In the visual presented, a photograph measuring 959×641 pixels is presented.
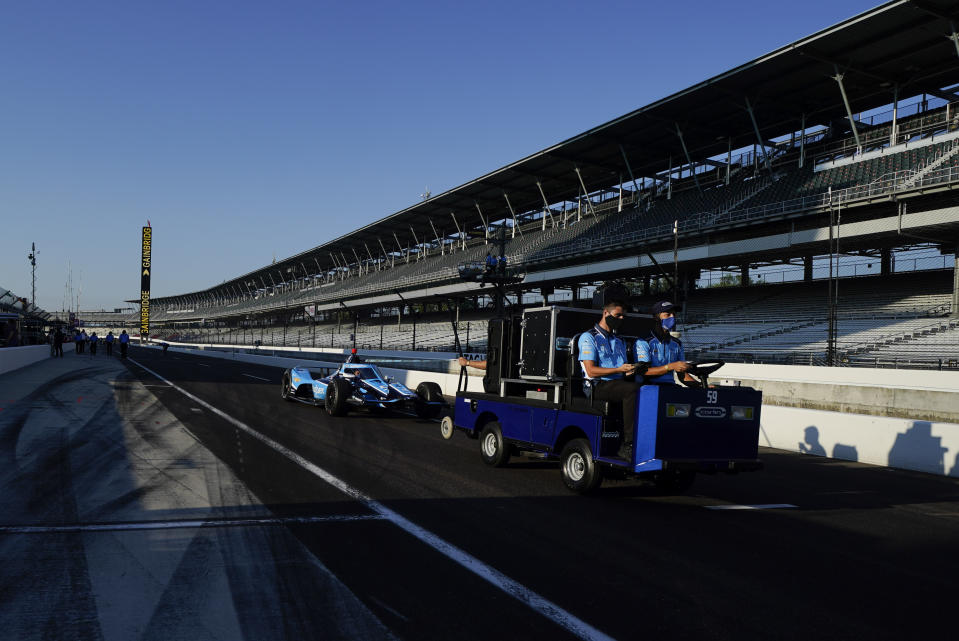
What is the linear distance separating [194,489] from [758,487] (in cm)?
677

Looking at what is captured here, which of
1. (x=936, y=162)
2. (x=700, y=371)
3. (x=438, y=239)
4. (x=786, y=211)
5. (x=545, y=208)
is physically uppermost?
(x=545, y=208)

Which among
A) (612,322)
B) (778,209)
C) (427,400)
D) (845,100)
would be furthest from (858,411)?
(845,100)

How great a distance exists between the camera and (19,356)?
29234mm

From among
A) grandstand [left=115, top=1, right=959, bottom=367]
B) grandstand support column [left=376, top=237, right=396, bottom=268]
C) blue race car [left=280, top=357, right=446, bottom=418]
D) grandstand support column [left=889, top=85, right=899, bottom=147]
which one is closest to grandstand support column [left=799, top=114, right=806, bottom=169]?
grandstand [left=115, top=1, right=959, bottom=367]

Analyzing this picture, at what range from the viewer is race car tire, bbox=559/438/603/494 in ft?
23.8

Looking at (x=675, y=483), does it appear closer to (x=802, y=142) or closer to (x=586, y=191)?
(x=802, y=142)

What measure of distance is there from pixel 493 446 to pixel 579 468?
194 cm

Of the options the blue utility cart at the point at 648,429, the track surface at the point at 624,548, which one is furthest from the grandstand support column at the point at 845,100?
the blue utility cart at the point at 648,429

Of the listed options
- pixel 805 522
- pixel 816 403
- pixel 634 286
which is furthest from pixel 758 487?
pixel 634 286

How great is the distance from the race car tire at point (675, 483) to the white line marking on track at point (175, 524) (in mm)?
3471

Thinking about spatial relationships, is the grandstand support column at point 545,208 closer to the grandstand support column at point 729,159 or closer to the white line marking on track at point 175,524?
the grandstand support column at point 729,159

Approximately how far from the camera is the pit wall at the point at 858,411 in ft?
34.4

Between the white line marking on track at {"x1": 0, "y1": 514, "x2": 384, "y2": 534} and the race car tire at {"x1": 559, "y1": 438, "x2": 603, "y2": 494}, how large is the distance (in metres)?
2.38

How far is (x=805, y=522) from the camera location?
261 inches
